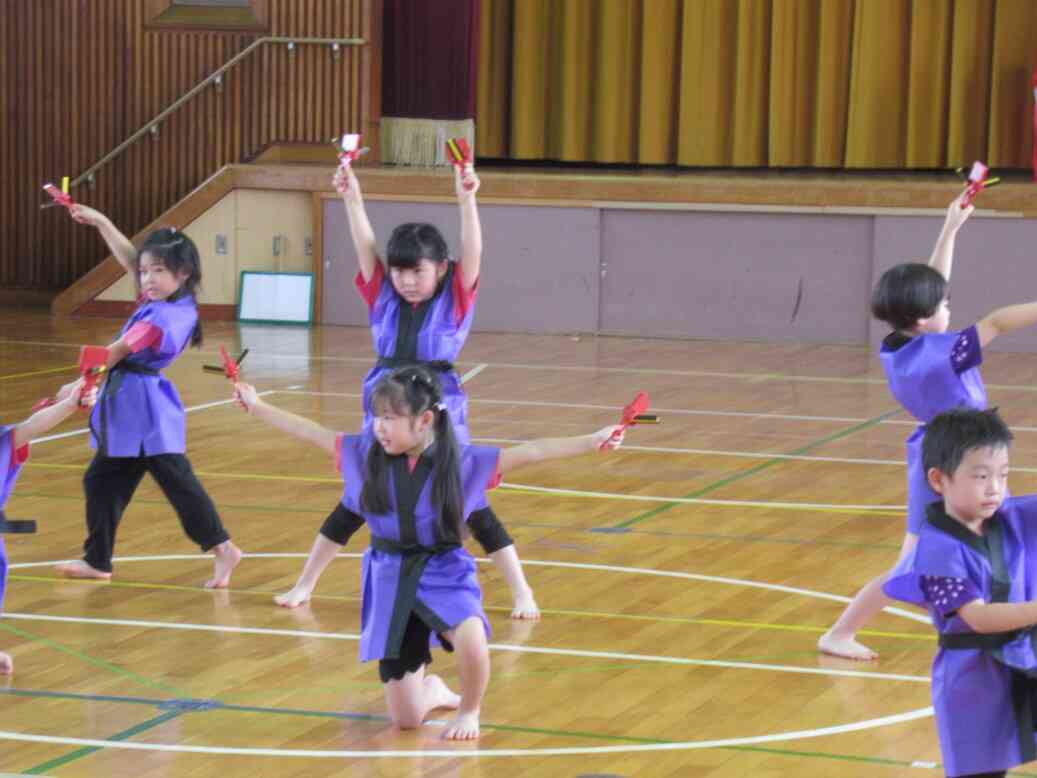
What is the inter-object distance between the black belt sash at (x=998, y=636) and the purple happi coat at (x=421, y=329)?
7.64 ft

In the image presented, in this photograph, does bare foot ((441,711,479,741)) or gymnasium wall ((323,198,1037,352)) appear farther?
gymnasium wall ((323,198,1037,352))

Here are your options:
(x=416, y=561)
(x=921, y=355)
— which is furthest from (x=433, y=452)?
(x=921, y=355)

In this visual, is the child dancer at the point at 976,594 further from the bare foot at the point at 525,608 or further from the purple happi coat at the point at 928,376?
the bare foot at the point at 525,608

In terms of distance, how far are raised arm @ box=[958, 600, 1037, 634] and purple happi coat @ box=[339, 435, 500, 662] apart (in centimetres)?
145

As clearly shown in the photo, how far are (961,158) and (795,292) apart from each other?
8.93ft

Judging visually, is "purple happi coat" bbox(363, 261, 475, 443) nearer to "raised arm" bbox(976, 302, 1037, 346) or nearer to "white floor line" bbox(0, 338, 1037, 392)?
"raised arm" bbox(976, 302, 1037, 346)

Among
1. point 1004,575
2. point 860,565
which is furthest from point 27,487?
point 1004,575

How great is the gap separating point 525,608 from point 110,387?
1543 millimetres

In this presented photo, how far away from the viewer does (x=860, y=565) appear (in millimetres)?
6352

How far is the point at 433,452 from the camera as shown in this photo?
167 inches

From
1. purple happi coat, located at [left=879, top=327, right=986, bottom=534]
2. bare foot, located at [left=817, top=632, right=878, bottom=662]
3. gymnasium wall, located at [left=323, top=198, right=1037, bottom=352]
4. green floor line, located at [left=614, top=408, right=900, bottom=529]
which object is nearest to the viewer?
purple happi coat, located at [left=879, top=327, right=986, bottom=534]

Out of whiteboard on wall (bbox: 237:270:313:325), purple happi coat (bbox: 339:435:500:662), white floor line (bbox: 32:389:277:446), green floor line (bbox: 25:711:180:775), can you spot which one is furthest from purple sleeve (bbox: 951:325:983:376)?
whiteboard on wall (bbox: 237:270:313:325)

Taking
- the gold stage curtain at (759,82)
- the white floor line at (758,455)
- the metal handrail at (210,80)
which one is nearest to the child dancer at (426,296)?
the white floor line at (758,455)

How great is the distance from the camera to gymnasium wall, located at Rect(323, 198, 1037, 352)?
13.2 meters
